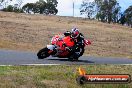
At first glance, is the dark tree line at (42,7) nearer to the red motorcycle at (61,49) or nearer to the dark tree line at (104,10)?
the dark tree line at (104,10)

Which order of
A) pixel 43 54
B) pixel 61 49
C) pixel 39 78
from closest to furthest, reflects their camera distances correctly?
pixel 39 78 → pixel 43 54 → pixel 61 49

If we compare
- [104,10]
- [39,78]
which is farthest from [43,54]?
[104,10]

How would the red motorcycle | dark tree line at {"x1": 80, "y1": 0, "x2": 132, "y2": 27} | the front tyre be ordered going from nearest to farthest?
1. the front tyre
2. the red motorcycle
3. dark tree line at {"x1": 80, "y1": 0, "x2": 132, "y2": 27}

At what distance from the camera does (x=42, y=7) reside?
90750 millimetres

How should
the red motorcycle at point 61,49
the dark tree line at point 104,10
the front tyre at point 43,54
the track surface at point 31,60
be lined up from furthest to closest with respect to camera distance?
1. the dark tree line at point 104,10
2. the red motorcycle at point 61,49
3. the front tyre at point 43,54
4. the track surface at point 31,60

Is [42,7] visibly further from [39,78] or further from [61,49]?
[39,78]

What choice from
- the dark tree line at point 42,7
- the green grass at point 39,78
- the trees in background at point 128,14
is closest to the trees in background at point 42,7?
the dark tree line at point 42,7

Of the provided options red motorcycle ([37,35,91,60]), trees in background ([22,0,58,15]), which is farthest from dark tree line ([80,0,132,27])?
red motorcycle ([37,35,91,60])

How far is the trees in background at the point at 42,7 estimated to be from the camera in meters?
91.4

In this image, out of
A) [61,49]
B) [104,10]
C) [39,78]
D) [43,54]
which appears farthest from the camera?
[104,10]

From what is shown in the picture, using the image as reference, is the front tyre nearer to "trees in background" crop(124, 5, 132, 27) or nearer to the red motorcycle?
the red motorcycle

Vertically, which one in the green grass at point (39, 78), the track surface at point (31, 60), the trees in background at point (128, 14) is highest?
the green grass at point (39, 78)

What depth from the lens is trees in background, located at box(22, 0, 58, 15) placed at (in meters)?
91.4

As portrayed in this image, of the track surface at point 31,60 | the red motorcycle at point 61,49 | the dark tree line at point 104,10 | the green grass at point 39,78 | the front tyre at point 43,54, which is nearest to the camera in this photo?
the green grass at point 39,78
